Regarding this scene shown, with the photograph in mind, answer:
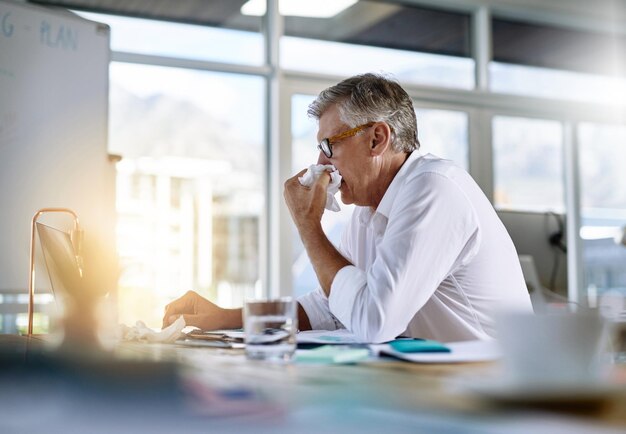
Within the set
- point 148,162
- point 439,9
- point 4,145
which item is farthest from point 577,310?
point 439,9

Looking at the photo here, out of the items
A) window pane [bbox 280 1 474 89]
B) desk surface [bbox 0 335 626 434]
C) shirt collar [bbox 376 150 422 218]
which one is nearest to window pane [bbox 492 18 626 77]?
window pane [bbox 280 1 474 89]

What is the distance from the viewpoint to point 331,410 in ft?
1.92

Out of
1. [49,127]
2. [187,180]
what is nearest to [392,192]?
[49,127]

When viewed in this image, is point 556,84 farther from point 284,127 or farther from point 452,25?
point 284,127

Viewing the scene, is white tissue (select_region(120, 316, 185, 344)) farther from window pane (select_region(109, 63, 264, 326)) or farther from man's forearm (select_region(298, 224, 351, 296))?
window pane (select_region(109, 63, 264, 326))

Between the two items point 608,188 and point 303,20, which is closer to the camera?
point 303,20

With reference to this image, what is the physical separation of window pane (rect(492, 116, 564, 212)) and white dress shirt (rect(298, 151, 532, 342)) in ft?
12.8

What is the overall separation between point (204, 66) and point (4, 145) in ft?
5.74

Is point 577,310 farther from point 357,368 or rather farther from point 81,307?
point 81,307

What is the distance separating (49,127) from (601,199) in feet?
14.2

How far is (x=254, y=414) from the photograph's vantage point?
57cm

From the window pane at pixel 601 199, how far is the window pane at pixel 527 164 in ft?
0.77

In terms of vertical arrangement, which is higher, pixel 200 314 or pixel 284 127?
pixel 284 127

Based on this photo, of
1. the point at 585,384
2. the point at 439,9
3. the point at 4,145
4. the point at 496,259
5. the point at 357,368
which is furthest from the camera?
the point at 439,9
